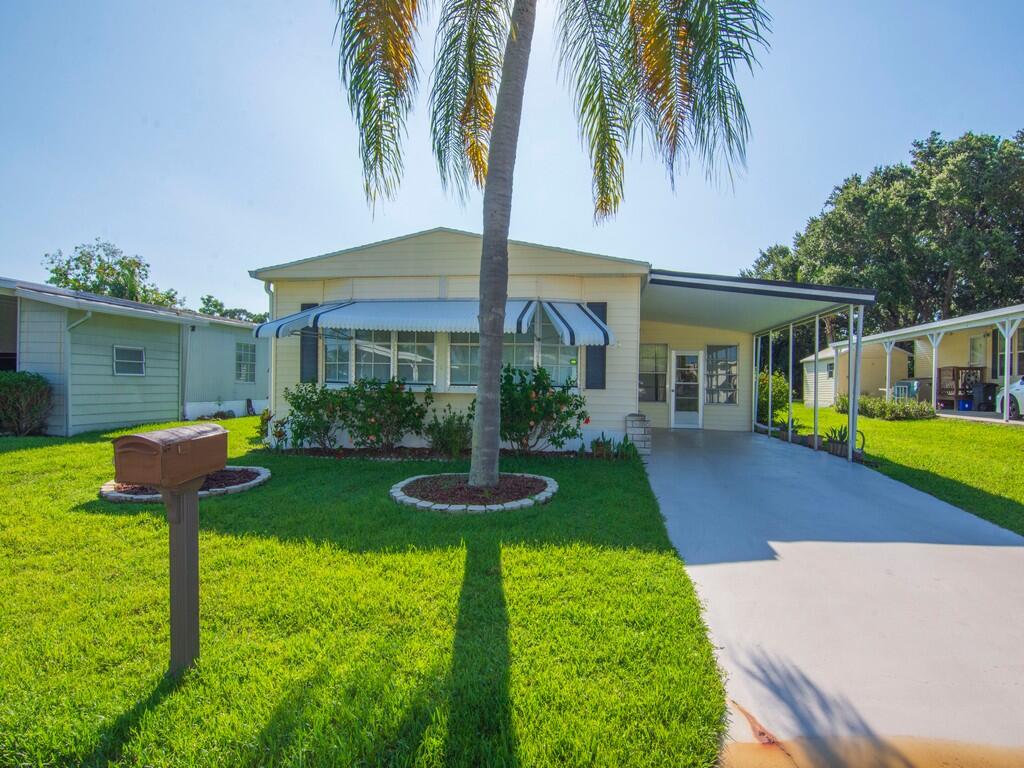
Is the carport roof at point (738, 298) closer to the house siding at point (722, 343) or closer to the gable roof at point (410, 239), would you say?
the gable roof at point (410, 239)

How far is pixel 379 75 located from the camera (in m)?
6.41

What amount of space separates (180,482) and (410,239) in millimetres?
8357

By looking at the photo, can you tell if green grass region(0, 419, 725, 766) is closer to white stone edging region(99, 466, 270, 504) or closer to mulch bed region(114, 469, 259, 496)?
white stone edging region(99, 466, 270, 504)

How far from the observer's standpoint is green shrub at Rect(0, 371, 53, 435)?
11.0 meters

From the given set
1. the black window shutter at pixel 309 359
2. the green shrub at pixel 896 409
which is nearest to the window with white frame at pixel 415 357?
the black window shutter at pixel 309 359

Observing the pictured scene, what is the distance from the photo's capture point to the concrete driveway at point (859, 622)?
236cm

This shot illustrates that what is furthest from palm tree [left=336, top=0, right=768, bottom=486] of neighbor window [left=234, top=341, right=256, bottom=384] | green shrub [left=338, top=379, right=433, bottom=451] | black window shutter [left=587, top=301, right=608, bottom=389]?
neighbor window [left=234, top=341, right=256, bottom=384]

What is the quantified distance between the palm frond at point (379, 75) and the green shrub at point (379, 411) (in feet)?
12.3

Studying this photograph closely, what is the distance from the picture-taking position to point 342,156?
24.4 feet

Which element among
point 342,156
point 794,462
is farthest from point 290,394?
point 794,462

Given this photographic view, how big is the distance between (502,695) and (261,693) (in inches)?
50.3

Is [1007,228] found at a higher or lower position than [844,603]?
higher

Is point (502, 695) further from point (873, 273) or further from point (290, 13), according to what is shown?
point (873, 273)

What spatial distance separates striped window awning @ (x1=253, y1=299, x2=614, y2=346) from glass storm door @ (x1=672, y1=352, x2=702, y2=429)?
641 cm
